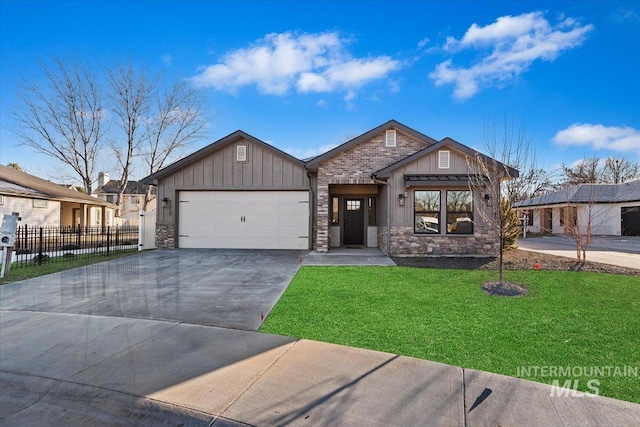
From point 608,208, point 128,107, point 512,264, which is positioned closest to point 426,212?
point 512,264

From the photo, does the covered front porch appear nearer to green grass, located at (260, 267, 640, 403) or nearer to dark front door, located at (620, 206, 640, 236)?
green grass, located at (260, 267, 640, 403)

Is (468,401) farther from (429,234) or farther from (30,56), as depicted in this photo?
(30,56)

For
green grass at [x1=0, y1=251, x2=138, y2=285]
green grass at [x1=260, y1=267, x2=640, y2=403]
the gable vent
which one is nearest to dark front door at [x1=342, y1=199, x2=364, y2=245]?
the gable vent

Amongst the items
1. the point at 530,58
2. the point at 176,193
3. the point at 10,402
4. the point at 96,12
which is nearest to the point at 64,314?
the point at 10,402

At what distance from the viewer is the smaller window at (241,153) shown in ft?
45.6

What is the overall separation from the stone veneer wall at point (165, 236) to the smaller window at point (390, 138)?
9628mm

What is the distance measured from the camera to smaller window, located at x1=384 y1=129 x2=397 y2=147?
41.1 ft

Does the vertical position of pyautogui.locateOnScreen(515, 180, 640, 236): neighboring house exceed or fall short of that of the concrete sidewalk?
it exceeds it

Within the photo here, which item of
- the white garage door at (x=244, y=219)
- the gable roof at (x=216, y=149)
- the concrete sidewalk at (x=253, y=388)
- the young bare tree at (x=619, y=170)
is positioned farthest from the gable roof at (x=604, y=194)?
the concrete sidewalk at (x=253, y=388)

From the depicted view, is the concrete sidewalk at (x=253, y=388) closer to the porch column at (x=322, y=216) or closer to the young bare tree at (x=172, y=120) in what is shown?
the porch column at (x=322, y=216)

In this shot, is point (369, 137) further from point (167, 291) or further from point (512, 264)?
point (167, 291)

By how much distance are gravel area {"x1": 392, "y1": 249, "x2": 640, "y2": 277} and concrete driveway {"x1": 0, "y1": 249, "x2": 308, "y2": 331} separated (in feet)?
12.6

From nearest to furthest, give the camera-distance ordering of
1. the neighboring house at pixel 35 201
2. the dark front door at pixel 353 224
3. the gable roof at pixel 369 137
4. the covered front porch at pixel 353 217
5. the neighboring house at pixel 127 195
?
the gable roof at pixel 369 137 < the covered front porch at pixel 353 217 < the dark front door at pixel 353 224 < the neighboring house at pixel 35 201 < the neighboring house at pixel 127 195

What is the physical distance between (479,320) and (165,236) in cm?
1308
